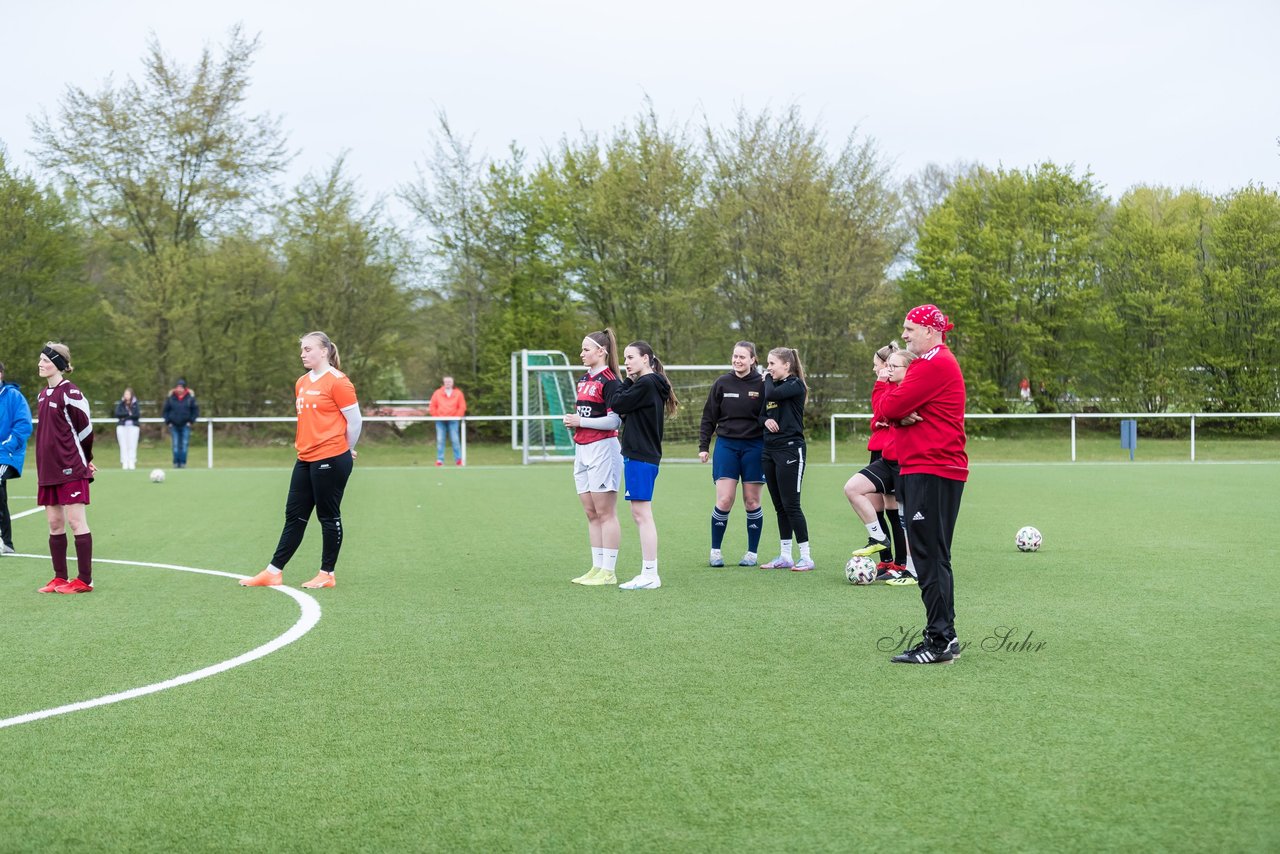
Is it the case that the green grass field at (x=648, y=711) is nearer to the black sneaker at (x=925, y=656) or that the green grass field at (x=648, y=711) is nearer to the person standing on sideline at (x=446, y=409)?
the black sneaker at (x=925, y=656)

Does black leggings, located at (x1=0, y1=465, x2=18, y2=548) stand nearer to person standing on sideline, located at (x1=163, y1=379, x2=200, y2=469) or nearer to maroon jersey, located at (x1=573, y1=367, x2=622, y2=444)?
maroon jersey, located at (x1=573, y1=367, x2=622, y2=444)

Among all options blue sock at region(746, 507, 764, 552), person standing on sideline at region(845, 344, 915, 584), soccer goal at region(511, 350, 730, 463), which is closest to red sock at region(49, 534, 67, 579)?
blue sock at region(746, 507, 764, 552)

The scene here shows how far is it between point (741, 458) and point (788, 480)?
467 millimetres

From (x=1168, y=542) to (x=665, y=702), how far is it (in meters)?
7.93

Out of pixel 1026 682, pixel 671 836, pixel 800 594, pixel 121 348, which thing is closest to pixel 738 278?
pixel 121 348

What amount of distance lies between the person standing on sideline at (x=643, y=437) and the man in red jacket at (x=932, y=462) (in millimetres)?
3022

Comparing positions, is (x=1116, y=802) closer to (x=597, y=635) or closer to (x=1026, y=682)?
(x=1026, y=682)

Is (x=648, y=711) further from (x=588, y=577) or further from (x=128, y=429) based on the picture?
(x=128, y=429)

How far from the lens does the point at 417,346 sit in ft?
112

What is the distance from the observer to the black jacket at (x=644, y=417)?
9.16 metres

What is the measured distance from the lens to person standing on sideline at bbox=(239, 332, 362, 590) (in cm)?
914

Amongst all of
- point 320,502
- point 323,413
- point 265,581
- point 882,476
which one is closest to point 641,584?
point 882,476

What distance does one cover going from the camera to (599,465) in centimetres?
928

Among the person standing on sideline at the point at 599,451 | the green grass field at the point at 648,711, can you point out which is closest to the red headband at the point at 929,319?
the green grass field at the point at 648,711
